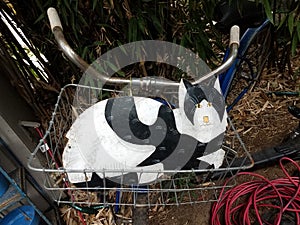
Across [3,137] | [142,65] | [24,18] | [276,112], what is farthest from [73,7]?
[276,112]

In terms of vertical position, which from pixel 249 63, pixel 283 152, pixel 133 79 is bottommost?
pixel 283 152

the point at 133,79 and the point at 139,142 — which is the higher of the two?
the point at 133,79

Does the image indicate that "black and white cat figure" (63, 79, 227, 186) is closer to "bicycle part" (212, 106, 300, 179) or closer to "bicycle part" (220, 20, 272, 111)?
"bicycle part" (220, 20, 272, 111)

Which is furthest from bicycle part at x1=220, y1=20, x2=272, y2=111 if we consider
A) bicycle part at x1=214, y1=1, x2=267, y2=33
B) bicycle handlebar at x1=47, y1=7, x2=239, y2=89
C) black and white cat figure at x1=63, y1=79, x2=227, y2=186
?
black and white cat figure at x1=63, y1=79, x2=227, y2=186

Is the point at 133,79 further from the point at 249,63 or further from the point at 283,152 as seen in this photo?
the point at 283,152

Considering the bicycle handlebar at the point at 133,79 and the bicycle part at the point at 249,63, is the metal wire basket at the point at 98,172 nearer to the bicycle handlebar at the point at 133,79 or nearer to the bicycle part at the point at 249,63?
the bicycle handlebar at the point at 133,79

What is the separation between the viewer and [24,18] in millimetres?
1281

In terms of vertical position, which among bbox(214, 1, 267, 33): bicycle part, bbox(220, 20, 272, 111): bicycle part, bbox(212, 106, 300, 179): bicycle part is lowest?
bbox(212, 106, 300, 179): bicycle part

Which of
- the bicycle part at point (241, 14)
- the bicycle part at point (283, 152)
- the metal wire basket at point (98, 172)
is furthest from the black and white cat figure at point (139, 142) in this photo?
the bicycle part at point (283, 152)

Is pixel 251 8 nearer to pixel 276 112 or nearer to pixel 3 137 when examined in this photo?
pixel 276 112

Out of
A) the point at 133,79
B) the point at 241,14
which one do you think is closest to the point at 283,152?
the point at 241,14

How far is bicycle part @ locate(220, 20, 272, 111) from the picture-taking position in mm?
1429

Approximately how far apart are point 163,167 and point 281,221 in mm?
834

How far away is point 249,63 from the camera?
1.56 meters
